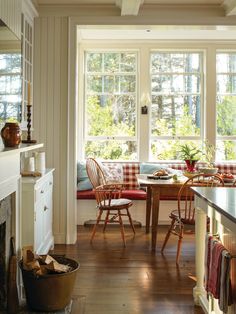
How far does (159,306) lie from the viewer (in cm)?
298

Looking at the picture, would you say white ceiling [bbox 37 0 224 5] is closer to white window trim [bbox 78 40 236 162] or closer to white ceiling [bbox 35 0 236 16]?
white ceiling [bbox 35 0 236 16]

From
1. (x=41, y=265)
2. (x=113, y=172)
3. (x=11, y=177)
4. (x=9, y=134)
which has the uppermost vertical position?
Answer: (x=9, y=134)

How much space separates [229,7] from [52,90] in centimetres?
225

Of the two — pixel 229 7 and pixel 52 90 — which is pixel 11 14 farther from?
pixel 229 7

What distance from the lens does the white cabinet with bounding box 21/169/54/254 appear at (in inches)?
129

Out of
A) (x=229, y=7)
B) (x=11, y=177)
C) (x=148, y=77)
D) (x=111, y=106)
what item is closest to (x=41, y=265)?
(x=11, y=177)

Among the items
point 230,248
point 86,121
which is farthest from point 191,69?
point 230,248

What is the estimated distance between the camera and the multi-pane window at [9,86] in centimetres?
272

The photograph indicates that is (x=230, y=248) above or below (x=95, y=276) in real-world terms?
above

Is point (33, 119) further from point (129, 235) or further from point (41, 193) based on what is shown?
point (129, 235)

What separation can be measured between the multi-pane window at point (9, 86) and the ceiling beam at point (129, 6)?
5.11 feet

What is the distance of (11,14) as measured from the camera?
305cm

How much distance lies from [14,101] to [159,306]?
196 cm

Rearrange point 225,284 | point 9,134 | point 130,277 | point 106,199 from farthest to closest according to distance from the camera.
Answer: point 106,199
point 130,277
point 9,134
point 225,284
